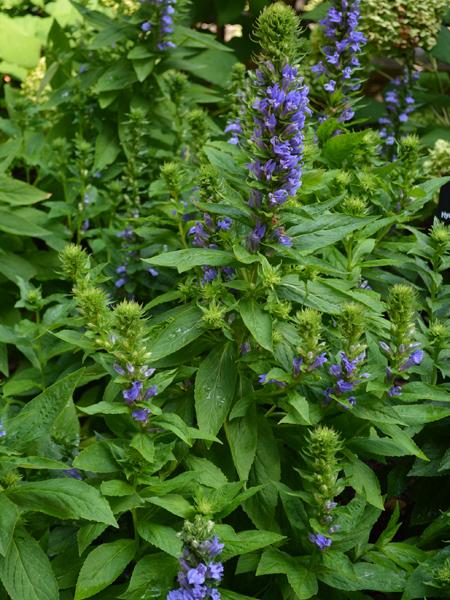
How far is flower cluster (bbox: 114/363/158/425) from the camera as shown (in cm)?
198

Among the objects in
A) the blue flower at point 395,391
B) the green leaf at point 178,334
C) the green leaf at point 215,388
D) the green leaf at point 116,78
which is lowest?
the green leaf at point 215,388

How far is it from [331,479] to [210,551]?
45cm

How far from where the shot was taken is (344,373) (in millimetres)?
2123

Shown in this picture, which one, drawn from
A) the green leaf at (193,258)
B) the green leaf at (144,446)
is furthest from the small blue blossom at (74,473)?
the green leaf at (193,258)

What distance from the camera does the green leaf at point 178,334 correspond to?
219 cm

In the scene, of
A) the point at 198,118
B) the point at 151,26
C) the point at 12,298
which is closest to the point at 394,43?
the point at 151,26

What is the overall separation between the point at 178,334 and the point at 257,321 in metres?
0.23

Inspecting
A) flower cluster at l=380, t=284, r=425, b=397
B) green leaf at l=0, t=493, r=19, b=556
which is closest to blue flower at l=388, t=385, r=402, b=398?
flower cluster at l=380, t=284, r=425, b=397

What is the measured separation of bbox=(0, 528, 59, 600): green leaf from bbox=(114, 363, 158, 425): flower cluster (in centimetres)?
43

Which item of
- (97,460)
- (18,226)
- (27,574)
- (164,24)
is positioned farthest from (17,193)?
(27,574)

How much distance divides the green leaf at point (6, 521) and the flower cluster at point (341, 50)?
186 cm

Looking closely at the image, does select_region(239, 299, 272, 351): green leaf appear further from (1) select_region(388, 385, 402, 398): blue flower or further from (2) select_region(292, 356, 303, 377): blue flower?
(1) select_region(388, 385, 402, 398): blue flower

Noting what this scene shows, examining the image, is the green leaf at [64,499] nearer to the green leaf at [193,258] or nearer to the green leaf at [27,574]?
the green leaf at [27,574]

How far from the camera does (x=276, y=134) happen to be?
207 cm
